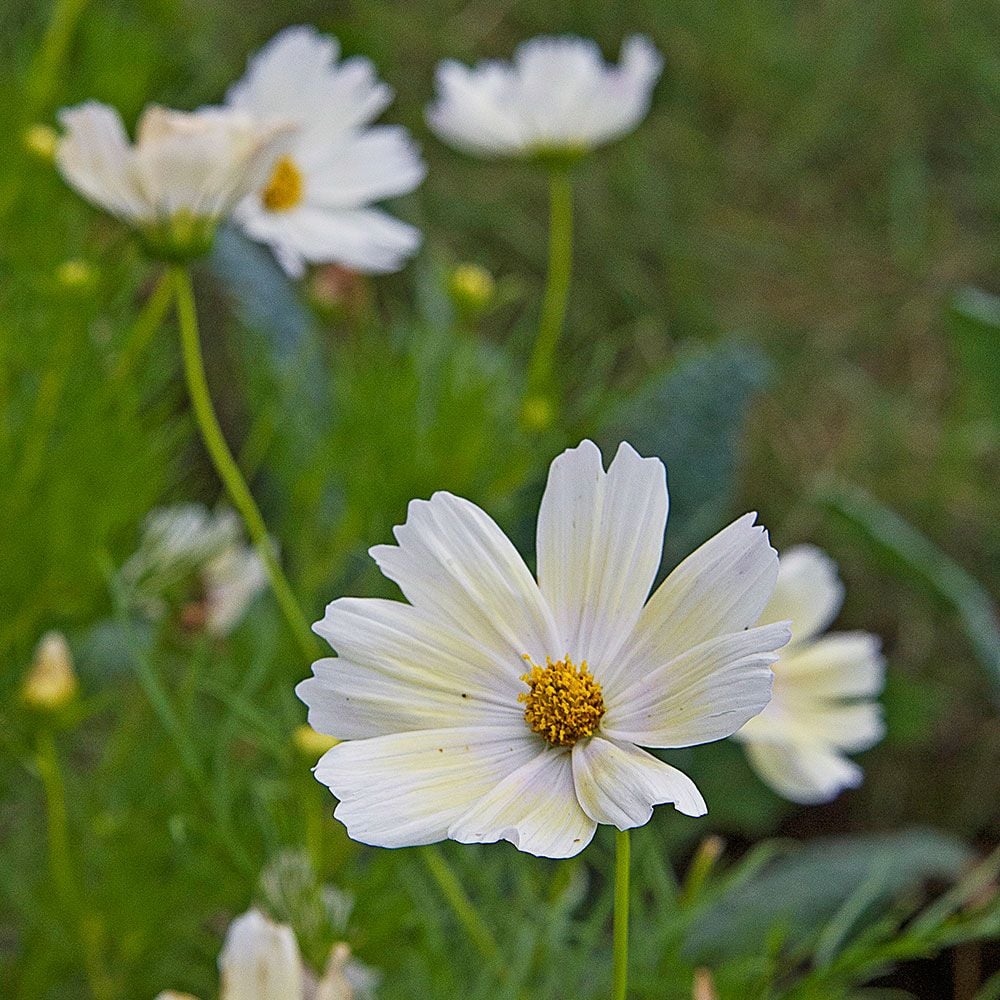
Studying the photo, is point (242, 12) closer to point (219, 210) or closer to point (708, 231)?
point (708, 231)

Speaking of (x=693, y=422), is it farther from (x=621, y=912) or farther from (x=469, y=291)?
(x=621, y=912)

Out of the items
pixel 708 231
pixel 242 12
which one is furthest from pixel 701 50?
pixel 242 12

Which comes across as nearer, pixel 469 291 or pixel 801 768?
pixel 801 768

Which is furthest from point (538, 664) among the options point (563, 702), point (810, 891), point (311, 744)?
point (810, 891)

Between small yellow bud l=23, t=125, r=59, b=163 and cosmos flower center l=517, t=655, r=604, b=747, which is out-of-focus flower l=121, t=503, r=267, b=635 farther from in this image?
cosmos flower center l=517, t=655, r=604, b=747

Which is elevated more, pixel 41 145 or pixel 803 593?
pixel 41 145

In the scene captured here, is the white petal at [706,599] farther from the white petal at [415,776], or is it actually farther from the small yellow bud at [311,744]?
the small yellow bud at [311,744]

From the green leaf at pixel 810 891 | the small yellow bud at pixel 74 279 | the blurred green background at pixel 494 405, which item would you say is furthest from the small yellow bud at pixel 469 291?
the green leaf at pixel 810 891
